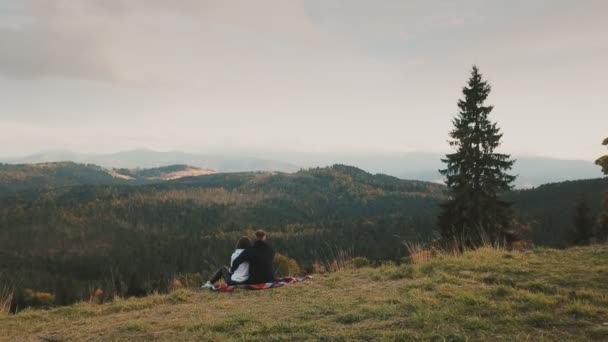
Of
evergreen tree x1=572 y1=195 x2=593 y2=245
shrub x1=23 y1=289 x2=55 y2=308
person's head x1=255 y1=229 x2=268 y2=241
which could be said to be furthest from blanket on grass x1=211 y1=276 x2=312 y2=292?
shrub x1=23 y1=289 x2=55 y2=308

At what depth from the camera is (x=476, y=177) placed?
29.4m

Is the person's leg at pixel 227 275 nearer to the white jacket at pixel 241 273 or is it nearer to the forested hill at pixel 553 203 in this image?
the white jacket at pixel 241 273

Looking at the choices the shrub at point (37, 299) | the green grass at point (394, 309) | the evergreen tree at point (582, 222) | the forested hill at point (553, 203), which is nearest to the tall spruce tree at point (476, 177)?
the green grass at point (394, 309)

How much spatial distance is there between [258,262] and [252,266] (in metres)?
0.20

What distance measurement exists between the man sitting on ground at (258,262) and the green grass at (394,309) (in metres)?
0.96

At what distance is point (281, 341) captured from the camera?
656cm

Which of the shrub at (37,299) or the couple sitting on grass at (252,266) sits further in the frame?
the shrub at (37,299)

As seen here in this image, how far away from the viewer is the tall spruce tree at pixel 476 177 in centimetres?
2883

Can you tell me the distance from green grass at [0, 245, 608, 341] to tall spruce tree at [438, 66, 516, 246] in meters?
16.7

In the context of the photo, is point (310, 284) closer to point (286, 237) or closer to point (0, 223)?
point (286, 237)

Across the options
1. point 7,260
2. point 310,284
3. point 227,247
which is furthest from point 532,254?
point 7,260

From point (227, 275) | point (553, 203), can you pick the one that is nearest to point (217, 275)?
point (227, 275)

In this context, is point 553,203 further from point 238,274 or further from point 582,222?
point 238,274

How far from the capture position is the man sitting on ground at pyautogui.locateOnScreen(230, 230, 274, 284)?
12930 mm
